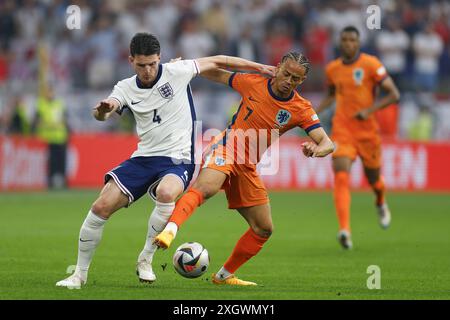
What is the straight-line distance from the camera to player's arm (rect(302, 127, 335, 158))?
8492 mm

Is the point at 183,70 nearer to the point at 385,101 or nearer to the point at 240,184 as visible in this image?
the point at 240,184

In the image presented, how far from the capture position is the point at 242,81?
921 cm

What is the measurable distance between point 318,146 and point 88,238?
2.15 metres

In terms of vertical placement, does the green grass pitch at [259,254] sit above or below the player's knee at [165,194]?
below

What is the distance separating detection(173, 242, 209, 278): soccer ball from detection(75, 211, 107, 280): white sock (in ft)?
2.43

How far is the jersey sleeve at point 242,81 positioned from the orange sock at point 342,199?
4.05 meters

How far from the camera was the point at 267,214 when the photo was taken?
9086mm

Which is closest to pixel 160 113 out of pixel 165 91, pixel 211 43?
pixel 165 91

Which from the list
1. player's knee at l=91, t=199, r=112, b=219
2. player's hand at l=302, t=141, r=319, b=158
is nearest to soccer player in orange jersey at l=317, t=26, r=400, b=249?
player's hand at l=302, t=141, r=319, b=158

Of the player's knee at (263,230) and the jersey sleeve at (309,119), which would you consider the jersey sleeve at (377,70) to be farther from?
the player's knee at (263,230)

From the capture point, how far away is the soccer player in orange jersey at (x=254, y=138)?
883cm

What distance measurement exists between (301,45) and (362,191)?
4.25 meters

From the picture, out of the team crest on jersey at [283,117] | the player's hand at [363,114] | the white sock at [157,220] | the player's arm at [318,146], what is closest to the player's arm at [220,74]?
the team crest on jersey at [283,117]

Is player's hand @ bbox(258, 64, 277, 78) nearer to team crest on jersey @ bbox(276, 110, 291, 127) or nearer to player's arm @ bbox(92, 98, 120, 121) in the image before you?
team crest on jersey @ bbox(276, 110, 291, 127)
